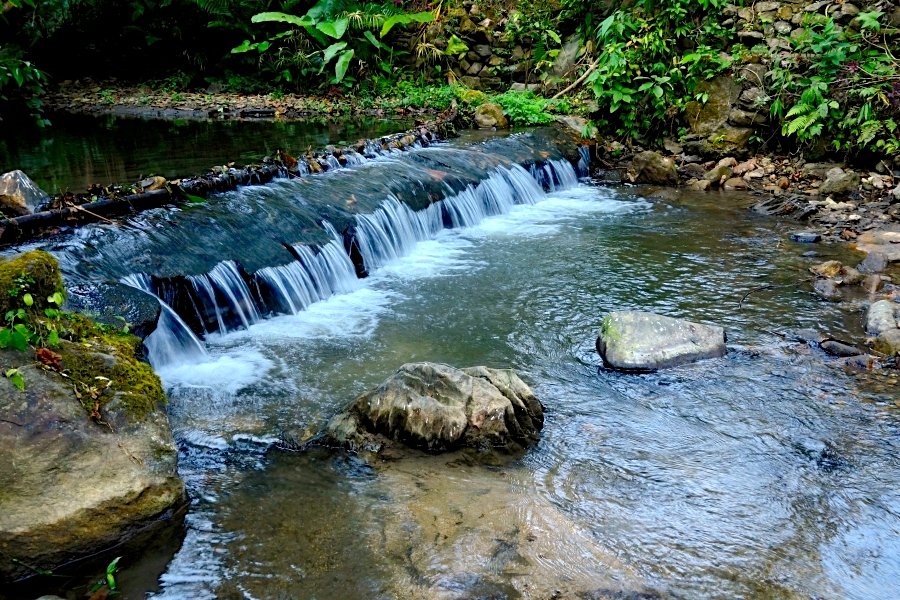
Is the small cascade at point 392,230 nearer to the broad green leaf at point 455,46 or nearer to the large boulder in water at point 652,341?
the large boulder in water at point 652,341

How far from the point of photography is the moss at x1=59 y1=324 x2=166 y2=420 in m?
3.70

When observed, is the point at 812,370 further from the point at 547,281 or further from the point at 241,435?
the point at 241,435

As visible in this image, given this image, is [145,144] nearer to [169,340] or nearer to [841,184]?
[169,340]

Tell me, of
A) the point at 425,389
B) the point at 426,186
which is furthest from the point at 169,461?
the point at 426,186

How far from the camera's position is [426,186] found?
9.73 meters

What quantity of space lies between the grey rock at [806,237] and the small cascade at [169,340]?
7280mm

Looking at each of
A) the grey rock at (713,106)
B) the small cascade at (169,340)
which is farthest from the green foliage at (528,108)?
the small cascade at (169,340)

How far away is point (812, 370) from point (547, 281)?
9.44 feet

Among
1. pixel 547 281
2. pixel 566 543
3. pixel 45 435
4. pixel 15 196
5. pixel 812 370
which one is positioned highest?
pixel 15 196

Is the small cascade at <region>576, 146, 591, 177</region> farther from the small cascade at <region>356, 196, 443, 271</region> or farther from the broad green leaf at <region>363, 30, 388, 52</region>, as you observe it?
the broad green leaf at <region>363, 30, 388, 52</region>

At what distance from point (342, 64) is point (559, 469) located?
1460cm

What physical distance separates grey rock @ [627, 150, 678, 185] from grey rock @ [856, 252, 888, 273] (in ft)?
14.8

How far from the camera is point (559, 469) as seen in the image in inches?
161

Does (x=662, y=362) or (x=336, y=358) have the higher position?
(x=336, y=358)
